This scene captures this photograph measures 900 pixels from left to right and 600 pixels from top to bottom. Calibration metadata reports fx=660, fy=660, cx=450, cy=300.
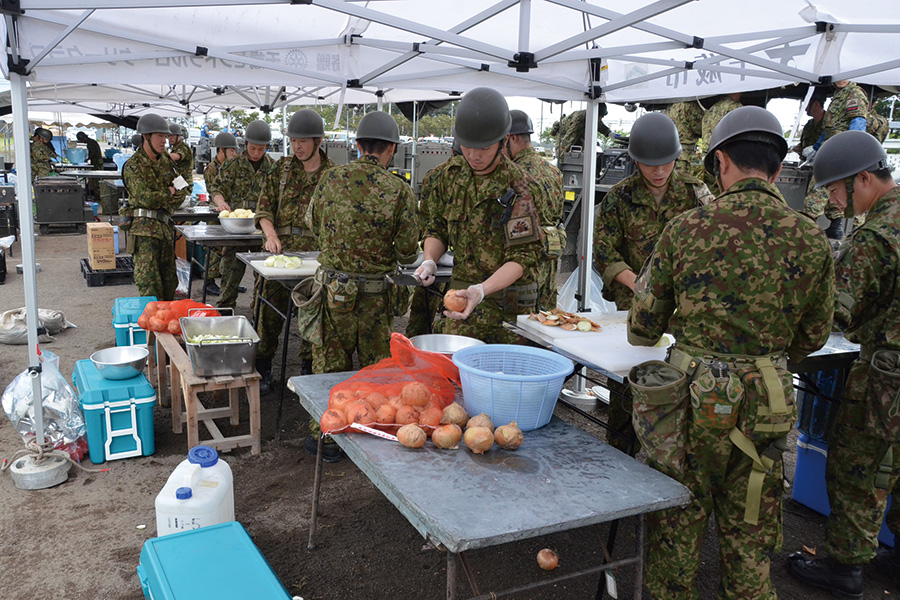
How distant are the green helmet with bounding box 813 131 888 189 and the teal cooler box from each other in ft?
13.5

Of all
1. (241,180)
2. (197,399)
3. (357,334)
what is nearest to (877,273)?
(357,334)

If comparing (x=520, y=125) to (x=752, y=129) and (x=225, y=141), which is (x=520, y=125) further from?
(x=225, y=141)

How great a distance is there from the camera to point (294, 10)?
5.13 m

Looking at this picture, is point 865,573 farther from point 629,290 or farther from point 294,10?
point 294,10

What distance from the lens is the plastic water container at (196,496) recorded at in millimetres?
3059

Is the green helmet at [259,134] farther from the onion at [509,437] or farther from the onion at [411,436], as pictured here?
the onion at [509,437]

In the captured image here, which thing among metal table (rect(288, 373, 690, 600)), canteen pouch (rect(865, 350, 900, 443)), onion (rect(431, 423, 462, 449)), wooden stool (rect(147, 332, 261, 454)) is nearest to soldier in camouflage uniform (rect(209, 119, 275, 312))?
wooden stool (rect(147, 332, 261, 454))

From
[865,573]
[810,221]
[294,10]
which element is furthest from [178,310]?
[865,573]

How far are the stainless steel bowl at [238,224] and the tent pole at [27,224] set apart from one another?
2727 millimetres

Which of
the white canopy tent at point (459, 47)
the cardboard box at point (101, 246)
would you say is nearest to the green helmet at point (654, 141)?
the white canopy tent at point (459, 47)

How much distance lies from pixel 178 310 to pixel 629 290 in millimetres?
3522

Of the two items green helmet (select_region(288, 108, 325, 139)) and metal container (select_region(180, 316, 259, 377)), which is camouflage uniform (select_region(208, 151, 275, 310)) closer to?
green helmet (select_region(288, 108, 325, 139))

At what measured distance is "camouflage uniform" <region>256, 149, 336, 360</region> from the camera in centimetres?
573

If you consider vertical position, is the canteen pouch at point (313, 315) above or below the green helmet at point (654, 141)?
below
